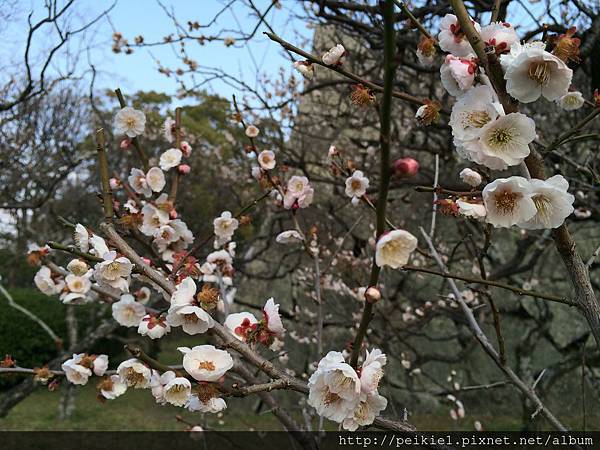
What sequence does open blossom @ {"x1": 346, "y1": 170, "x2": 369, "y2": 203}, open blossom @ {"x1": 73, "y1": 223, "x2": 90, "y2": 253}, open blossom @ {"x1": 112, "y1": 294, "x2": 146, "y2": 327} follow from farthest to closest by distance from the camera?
open blossom @ {"x1": 112, "y1": 294, "x2": 146, "y2": 327} → open blossom @ {"x1": 346, "y1": 170, "x2": 369, "y2": 203} → open blossom @ {"x1": 73, "y1": 223, "x2": 90, "y2": 253}

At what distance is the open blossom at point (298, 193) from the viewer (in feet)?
6.81

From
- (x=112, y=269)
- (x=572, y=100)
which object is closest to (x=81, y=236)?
(x=112, y=269)

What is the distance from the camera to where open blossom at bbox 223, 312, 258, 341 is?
119cm

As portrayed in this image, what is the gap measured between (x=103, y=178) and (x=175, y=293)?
1.54 ft

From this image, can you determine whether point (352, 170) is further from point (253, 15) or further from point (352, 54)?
point (352, 54)

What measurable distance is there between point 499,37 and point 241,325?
0.85 m

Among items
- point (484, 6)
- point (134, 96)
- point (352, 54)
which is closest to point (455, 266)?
point (352, 54)

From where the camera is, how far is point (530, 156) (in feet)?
3.00

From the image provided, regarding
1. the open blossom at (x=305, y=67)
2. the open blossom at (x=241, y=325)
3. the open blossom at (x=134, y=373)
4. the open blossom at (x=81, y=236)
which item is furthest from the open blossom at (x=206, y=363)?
the open blossom at (x=305, y=67)

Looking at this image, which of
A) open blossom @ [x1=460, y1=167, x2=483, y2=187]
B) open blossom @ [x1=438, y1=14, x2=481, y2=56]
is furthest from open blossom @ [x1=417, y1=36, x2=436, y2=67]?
open blossom @ [x1=460, y1=167, x2=483, y2=187]

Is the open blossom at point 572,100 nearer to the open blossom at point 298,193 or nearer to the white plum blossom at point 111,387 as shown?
the open blossom at point 298,193

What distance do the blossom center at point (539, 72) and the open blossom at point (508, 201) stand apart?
18 cm

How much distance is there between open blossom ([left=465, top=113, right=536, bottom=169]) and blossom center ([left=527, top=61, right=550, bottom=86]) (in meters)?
0.09

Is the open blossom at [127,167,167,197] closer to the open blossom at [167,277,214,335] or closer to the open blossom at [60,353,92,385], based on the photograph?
the open blossom at [60,353,92,385]
